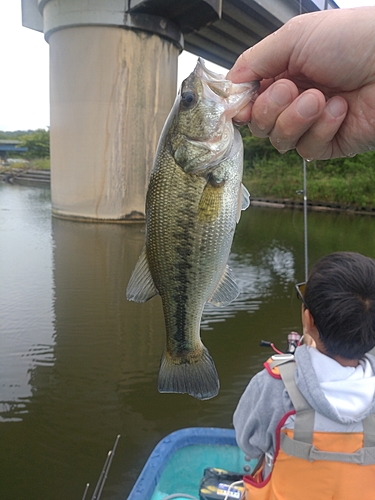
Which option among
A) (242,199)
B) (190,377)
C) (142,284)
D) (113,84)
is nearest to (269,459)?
(190,377)

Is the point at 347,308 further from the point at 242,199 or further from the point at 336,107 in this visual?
the point at 336,107

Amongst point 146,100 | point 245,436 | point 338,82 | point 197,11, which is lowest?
point 245,436

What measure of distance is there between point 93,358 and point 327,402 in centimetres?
367

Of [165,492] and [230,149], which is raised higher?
[230,149]

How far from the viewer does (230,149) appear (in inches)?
54.8

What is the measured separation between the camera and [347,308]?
1592 millimetres

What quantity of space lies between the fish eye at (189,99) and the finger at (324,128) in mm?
489

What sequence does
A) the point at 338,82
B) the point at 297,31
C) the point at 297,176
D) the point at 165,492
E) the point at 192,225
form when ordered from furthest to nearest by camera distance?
the point at 297,176 → the point at 165,492 → the point at 338,82 → the point at 297,31 → the point at 192,225

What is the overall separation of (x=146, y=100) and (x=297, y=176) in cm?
1470

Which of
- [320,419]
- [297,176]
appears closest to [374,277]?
[320,419]

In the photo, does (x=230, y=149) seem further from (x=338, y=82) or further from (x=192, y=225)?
(x=338, y=82)

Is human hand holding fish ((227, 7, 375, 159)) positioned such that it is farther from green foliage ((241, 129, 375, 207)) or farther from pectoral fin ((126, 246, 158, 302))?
green foliage ((241, 129, 375, 207))

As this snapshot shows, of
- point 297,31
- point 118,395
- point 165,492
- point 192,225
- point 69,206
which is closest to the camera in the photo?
point 192,225

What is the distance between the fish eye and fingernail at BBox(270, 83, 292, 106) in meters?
0.28
